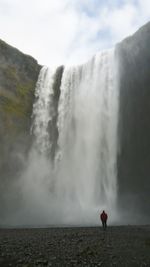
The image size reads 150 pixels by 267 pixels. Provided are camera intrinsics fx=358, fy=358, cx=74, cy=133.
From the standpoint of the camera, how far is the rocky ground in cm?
1415

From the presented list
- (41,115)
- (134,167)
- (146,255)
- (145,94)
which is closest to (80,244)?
(146,255)

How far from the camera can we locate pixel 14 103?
40312 mm

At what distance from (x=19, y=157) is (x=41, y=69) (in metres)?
13.3

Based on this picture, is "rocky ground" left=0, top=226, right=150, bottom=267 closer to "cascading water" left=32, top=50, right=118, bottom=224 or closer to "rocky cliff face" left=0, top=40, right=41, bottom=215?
"cascading water" left=32, top=50, right=118, bottom=224

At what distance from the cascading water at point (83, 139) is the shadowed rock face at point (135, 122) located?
3.46 feet

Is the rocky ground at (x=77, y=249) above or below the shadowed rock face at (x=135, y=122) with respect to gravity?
below

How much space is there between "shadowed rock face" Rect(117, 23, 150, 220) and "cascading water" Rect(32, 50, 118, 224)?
41.5 inches

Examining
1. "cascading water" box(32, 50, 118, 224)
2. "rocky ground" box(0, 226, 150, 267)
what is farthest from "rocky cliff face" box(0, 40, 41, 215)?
"rocky ground" box(0, 226, 150, 267)

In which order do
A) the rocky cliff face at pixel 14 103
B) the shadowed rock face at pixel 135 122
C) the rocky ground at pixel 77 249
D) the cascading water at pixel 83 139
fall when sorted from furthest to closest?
the rocky cliff face at pixel 14 103 → the cascading water at pixel 83 139 → the shadowed rock face at pixel 135 122 → the rocky ground at pixel 77 249

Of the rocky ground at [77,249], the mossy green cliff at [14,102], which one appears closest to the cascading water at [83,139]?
the mossy green cliff at [14,102]

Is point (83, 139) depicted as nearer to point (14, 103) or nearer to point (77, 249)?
point (14, 103)

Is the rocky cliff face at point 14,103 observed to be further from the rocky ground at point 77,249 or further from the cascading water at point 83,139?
the rocky ground at point 77,249

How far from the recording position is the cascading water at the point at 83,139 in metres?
35.7

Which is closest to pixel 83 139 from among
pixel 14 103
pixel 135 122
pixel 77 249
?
pixel 135 122
